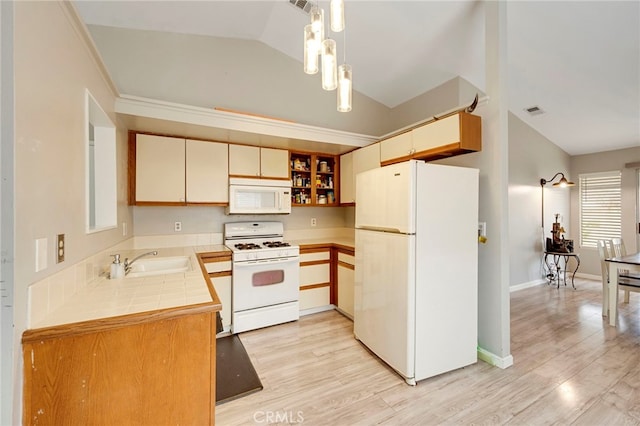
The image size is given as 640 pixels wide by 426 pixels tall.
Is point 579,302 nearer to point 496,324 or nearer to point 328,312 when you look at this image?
point 496,324

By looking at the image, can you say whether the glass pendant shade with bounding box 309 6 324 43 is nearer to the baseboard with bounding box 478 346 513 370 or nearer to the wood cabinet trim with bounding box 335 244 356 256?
the wood cabinet trim with bounding box 335 244 356 256

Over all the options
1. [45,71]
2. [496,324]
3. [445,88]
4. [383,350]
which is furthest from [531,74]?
[45,71]

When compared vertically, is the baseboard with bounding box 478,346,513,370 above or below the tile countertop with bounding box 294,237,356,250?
below

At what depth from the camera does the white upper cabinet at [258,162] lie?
3.16 meters

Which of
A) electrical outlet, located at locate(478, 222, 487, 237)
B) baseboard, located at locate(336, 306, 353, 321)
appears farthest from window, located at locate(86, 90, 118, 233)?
electrical outlet, located at locate(478, 222, 487, 237)

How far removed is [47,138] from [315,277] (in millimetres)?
2794

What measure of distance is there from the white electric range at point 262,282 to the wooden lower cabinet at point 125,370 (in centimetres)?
166

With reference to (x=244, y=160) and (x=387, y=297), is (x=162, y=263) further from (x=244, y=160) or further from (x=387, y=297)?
(x=387, y=297)

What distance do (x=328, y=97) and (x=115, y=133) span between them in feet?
8.52

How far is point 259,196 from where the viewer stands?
3.29 meters

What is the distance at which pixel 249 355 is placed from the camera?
246cm

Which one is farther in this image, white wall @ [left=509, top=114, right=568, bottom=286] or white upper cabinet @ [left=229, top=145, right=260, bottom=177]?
white wall @ [left=509, top=114, right=568, bottom=286]

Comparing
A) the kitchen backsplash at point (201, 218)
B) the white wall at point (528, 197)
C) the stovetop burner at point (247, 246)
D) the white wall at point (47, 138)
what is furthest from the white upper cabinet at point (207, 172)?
the white wall at point (528, 197)

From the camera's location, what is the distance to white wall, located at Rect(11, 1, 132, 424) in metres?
0.92
